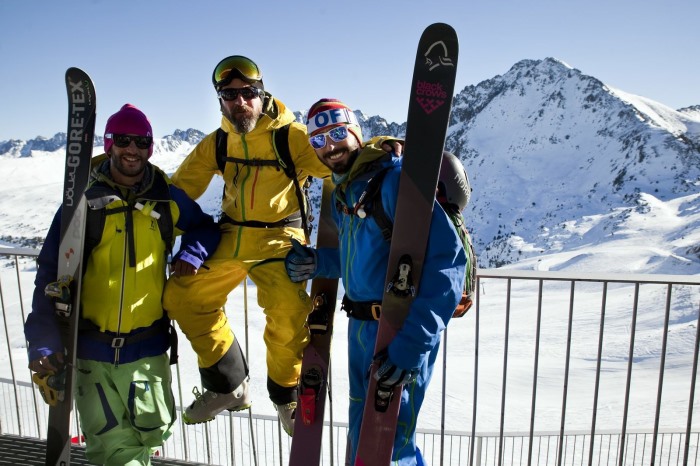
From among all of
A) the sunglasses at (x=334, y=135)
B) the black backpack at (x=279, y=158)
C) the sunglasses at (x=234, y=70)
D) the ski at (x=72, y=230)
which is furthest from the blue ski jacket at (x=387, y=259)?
the ski at (x=72, y=230)

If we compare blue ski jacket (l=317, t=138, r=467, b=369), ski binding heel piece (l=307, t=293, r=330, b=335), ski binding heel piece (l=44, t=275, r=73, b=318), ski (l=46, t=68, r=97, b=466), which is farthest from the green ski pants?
blue ski jacket (l=317, t=138, r=467, b=369)

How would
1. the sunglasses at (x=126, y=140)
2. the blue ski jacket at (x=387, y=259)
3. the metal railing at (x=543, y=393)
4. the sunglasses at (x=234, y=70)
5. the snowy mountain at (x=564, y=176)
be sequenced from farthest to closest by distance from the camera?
the snowy mountain at (x=564, y=176) < the metal railing at (x=543, y=393) < the sunglasses at (x=234, y=70) < the sunglasses at (x=126, y=140) < the blue ski jacket at (x=387, y=259)

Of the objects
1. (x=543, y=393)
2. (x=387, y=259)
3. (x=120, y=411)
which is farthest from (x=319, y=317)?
(x=543, y=393)

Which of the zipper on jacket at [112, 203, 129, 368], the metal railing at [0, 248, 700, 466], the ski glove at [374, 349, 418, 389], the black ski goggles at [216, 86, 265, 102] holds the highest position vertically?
the black ski goggles at [216, 86, 265, 102]

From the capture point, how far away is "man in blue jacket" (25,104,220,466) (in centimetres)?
229

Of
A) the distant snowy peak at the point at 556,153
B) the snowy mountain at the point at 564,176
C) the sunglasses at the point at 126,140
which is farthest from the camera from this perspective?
the distant snowy peak at the point at 556,153

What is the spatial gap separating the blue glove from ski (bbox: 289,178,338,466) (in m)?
0.26

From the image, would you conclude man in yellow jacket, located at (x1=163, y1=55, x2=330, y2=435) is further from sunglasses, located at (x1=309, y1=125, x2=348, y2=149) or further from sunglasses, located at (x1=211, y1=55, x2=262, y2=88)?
sunglasses, located at (x1=309, y1=125, x2=348, y2=149)

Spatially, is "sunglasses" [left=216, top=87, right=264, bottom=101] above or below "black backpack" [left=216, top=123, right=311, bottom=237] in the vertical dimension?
above

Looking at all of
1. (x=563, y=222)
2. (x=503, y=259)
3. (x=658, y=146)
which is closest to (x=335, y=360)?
(x=503, y=259)

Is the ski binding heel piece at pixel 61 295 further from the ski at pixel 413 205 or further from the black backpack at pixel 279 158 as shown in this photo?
the ski at pixel 413 205

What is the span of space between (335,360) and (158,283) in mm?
18885

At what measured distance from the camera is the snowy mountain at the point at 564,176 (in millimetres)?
77562

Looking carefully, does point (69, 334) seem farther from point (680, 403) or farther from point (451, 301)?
point (680, 403)
